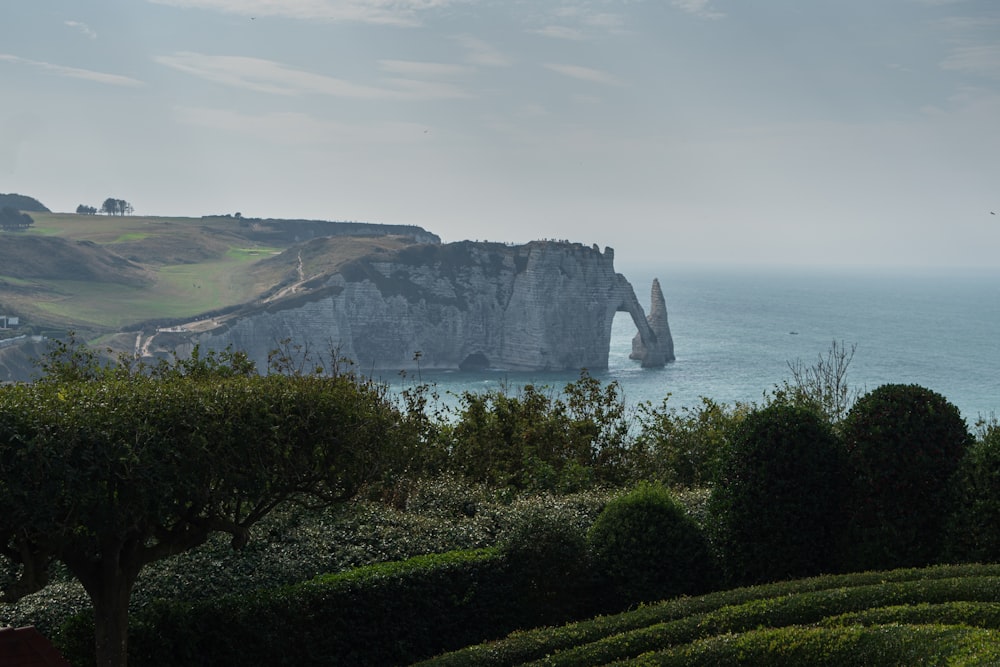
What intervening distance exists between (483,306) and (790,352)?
1708 inches

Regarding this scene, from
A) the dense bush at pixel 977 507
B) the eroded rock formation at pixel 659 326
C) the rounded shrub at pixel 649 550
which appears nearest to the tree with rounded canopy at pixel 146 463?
the rounded shrub at pixel 649 550

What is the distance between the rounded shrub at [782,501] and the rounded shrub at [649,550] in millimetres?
366

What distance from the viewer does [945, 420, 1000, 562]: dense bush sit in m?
10.3

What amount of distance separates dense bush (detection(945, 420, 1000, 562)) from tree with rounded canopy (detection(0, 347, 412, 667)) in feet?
22.2

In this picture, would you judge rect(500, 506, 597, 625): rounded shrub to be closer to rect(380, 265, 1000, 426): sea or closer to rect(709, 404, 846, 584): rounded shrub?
rect(709, 404, 846, 584): rounded shrub

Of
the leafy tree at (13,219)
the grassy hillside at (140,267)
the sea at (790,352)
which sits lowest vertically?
the sea at (790,352)

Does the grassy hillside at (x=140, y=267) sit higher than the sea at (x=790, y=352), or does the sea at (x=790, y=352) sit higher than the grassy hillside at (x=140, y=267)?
the grassy hillside at (x=140, y=267)

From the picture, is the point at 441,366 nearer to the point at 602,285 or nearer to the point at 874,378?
the point at 602,285

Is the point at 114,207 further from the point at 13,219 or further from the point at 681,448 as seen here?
the point at 681,448

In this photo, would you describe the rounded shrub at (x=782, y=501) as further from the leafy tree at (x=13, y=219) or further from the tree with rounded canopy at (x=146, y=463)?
the leafy tree at (x=13, y=219)

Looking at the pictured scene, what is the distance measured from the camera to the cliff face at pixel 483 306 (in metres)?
94.6

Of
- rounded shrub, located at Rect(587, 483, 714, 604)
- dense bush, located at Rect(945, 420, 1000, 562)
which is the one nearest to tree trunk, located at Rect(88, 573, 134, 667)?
rounded shrub, located at Rect(587, 483, 714, 604)

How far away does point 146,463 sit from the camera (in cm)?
752

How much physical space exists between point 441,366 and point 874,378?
4563 cm
